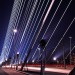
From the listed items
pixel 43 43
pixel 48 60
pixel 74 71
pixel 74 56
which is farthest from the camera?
pixel 74 56

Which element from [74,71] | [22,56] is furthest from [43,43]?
[22,56]

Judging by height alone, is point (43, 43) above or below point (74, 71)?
above

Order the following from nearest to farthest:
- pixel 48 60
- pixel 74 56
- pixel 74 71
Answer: pixel 74 71
pixel 48 60
pixel 74 56

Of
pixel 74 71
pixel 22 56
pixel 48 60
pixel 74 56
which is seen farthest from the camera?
pixel 74 56

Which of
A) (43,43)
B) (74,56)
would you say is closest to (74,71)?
(43,43)

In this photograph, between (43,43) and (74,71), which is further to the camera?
(43,43)

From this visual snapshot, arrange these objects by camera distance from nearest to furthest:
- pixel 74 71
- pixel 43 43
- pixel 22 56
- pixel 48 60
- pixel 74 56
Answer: pixel 74 71 → pixel 43 43 → pixel 22 56 → pixel 48 60 → pixel 74 56

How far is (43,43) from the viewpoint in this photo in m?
17.0

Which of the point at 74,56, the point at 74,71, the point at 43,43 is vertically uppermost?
the point at 74,56

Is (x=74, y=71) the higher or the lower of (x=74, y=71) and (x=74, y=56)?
the lower

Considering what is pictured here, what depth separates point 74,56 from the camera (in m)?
96.1

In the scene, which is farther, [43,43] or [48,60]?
[48,60]

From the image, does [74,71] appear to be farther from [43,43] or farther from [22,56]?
[22,56]

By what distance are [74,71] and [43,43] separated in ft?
21.0
